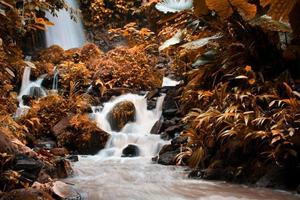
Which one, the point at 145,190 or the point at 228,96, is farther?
the point at 228,96

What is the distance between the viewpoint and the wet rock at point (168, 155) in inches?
259

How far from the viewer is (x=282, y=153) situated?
16.1 ft

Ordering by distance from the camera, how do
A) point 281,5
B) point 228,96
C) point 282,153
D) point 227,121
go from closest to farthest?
point 281,5, point 282,153, point 227,121, point 228,96

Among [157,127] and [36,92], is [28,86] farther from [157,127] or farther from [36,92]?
[157,127]

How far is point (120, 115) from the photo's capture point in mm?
9297

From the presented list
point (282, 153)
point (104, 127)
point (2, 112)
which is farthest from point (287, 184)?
point (104, 127)

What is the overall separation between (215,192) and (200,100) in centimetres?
285

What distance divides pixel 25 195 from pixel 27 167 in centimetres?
57

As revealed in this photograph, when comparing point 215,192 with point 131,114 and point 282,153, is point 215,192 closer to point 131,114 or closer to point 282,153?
point 282,153

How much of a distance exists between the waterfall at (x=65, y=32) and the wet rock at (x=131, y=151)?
828cm

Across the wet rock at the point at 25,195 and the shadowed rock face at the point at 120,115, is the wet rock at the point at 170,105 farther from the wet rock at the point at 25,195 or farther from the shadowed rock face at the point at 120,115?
the wet rock at the point at 25,195

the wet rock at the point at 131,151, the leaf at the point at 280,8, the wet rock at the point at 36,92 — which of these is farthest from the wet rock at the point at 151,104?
the leaf at the point at 280,8

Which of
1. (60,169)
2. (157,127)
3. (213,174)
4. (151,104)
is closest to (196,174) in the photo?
(213,174)

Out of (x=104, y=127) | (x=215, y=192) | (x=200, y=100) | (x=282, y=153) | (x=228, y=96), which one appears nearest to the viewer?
(x=215, y=192)
